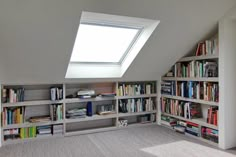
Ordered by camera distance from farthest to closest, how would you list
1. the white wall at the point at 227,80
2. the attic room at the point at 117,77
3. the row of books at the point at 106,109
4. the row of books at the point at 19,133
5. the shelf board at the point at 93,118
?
the row of books at the point at 106,109, the shelf board at the point at 93,118, the row of books at the point at 19,133, the white wall at the point at 227,80, the attic room at the point at 117,77

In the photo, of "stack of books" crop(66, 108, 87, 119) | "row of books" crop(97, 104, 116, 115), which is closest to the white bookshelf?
"row of books" crop(97, 104, 116, 115)

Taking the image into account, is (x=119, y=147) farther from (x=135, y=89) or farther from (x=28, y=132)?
(x=28, y=132)

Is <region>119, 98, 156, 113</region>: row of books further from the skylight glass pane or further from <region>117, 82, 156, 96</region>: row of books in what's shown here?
the skylight glass pane

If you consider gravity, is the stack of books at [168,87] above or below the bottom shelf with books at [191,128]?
above

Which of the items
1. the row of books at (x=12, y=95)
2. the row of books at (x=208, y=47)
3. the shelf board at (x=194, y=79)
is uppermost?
the row of books at (x=208, y=47)

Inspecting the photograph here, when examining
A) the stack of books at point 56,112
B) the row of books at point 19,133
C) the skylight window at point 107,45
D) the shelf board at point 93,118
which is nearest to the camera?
the skylight window at point 107,45

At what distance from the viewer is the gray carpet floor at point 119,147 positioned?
9.55ft

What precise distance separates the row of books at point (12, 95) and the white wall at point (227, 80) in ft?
10.8

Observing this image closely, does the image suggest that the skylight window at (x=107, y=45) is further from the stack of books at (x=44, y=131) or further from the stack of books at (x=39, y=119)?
the stack of books at (x=44, y=131)

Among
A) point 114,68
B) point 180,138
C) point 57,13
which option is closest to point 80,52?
point 114,68

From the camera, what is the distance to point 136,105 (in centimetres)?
435

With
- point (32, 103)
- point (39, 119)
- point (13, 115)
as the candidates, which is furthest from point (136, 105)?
point (13, 115)

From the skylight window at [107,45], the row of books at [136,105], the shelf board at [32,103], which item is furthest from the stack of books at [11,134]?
the row of books at [136,105]

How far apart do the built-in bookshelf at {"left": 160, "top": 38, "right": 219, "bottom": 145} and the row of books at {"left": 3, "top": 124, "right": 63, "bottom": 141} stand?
88.1 inches
